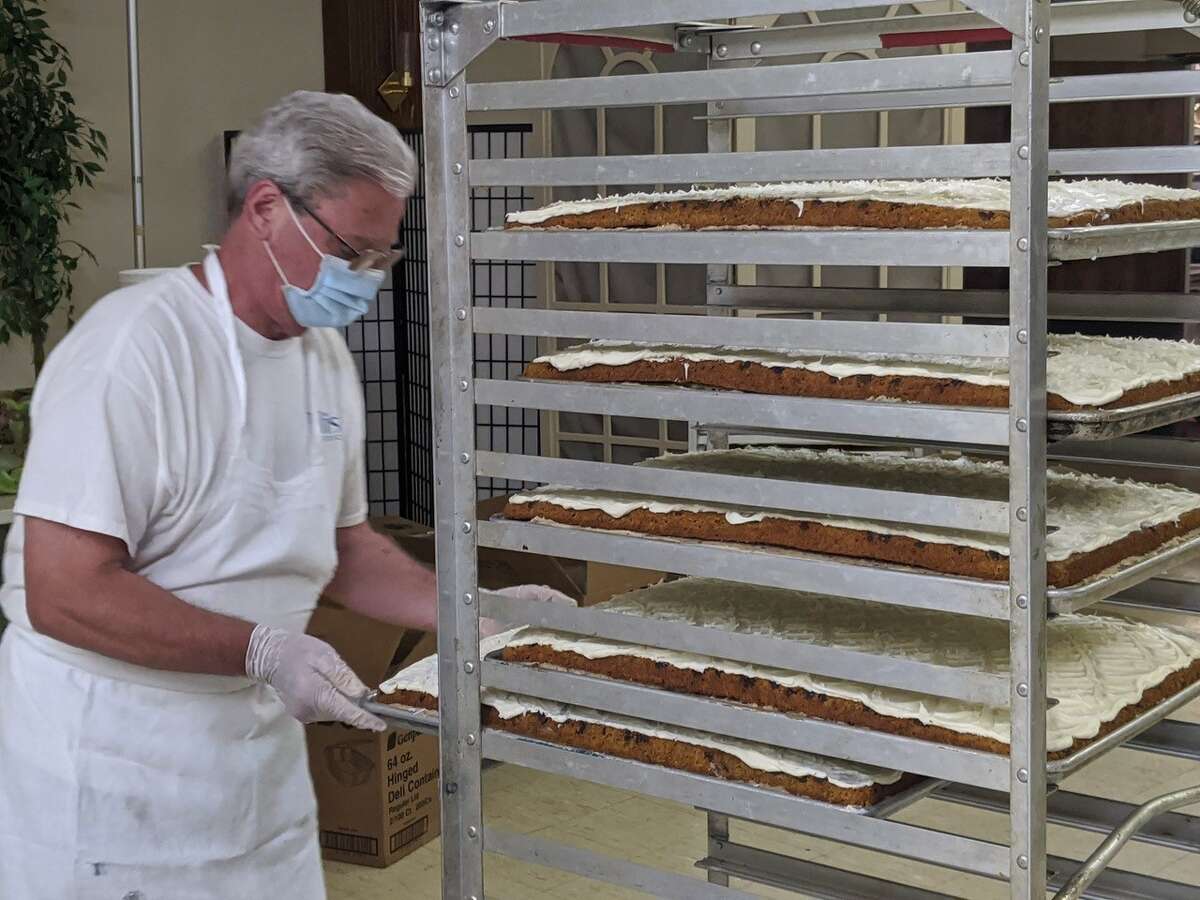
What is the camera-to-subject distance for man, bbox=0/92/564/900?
1.73m

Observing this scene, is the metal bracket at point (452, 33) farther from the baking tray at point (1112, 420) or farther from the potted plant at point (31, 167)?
the potted plant at point (31, 167)

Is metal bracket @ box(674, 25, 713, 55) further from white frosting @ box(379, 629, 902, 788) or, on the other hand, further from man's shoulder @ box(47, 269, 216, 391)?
white frosting @ box(379, 629, 902, 788)

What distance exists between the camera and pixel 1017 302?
1.27 meters

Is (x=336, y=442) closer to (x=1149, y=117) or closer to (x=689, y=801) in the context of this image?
(x=689, y=801)

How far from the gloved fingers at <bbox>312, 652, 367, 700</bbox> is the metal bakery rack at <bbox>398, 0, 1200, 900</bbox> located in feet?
0.27

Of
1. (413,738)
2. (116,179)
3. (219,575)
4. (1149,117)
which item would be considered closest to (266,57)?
(116,179)

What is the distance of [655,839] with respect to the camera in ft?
12.3

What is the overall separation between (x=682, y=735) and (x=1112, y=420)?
0.54 m

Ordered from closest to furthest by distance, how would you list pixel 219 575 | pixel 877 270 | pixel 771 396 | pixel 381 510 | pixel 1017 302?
pixel 1017 302 < pixel 771 396 < pixel 219 575 < pixel 877 270 < pixel 381 510

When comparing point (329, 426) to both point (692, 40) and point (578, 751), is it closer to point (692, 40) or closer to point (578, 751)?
point (578, 751)

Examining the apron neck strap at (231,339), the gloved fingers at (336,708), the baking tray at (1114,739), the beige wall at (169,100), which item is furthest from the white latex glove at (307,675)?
the beige wall at (169,100)

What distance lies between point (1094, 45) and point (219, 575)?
5.03 metres

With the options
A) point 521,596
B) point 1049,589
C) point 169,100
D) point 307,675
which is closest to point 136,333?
point 307,675

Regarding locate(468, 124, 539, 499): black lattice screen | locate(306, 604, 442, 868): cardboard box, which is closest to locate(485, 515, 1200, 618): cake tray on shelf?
locate(306, 604, 442, 868): cardboard box
